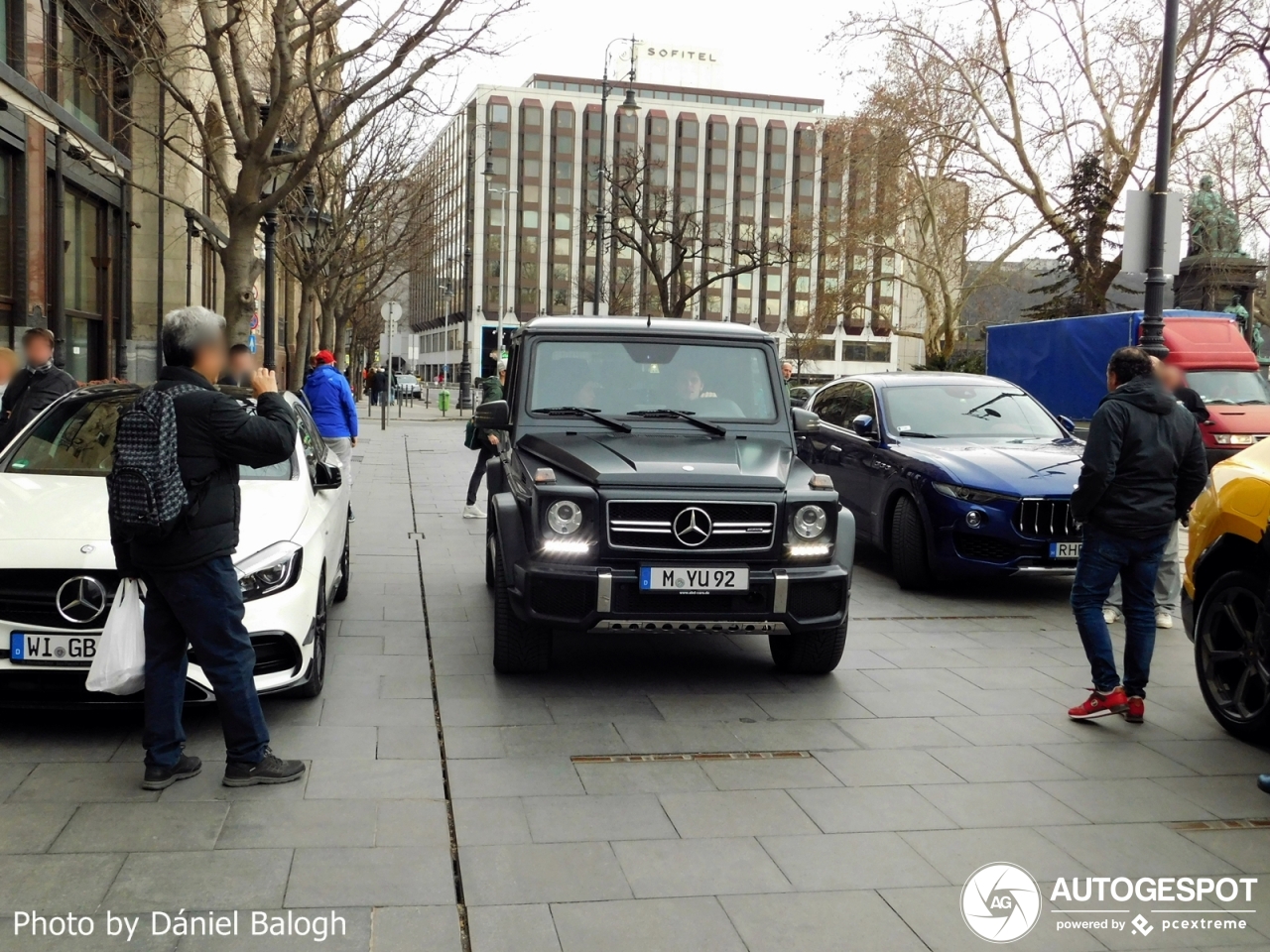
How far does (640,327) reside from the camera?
786 cm

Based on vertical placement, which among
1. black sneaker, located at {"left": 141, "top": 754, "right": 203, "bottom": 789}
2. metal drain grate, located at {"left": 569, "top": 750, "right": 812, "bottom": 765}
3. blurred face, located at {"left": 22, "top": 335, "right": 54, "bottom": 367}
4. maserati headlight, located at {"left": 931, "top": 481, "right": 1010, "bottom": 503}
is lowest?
metal drain grate, located at {"left": 569, "top": 750, "right": 812, "bottom": 765}

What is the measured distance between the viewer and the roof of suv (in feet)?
25.7

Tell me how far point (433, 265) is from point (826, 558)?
11628 cm

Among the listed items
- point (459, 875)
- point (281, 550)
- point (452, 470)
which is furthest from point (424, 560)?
point (452, 470)

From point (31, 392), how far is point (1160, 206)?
382 inches

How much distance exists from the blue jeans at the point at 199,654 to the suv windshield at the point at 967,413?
7.12m

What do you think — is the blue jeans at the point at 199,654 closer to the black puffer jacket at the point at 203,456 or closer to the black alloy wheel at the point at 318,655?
the black puffer jacket at the point at 203,456

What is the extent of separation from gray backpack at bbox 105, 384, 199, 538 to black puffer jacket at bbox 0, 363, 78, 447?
203 inches

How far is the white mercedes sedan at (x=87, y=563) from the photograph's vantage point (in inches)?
210

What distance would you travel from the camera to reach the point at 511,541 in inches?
257

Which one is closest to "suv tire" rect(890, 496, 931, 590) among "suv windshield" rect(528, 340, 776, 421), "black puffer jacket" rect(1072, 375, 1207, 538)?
"suv windshield" rect(528, 340, 776, 421)

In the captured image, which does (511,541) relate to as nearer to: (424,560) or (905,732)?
(905,732)

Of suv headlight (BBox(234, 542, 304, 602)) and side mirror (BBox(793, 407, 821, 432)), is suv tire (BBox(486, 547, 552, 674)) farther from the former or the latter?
side mirror (BBox(793, 407, 821, 432))

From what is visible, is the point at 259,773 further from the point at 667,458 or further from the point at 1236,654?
the point at 1236,654
